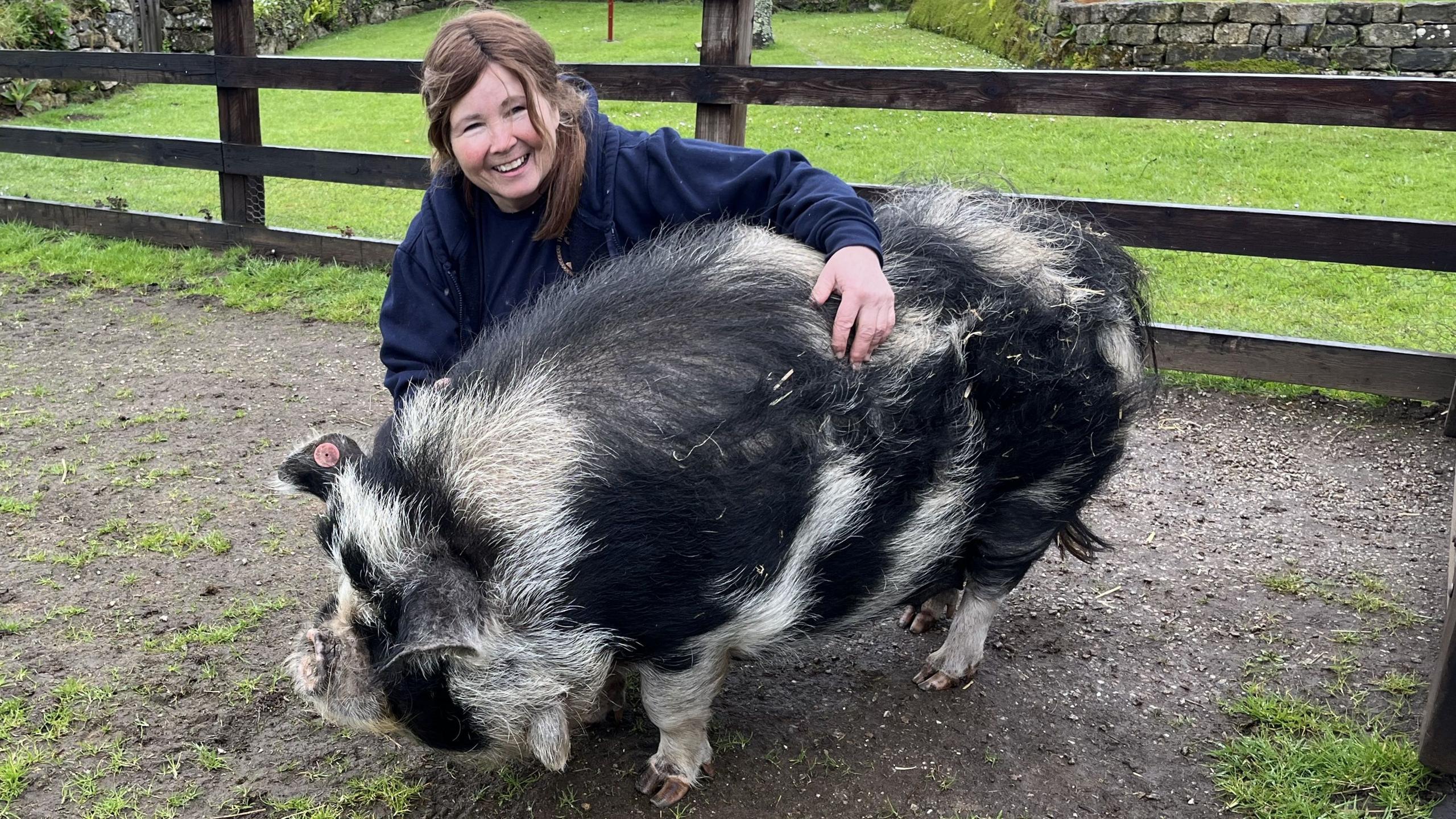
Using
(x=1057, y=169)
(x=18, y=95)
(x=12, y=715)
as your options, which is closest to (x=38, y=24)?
(x=18, y=95)

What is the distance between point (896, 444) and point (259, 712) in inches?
74.2

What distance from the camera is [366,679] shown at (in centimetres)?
208

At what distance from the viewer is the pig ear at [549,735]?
2.10 m

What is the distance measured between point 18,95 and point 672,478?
45.5ft

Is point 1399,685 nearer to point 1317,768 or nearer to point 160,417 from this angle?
point 1317,768

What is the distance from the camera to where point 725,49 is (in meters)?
5.22

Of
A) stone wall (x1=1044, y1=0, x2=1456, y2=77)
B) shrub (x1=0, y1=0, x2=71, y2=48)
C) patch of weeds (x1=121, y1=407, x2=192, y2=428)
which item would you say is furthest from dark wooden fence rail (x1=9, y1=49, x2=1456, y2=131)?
stone wall (x1=1044, y1=0, x2=1456, y2=77)

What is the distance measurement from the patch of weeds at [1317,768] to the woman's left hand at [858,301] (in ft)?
4.70

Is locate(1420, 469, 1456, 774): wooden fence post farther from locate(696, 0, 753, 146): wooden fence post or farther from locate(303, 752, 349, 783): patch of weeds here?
locate(696, 0, 753, 146): wooden fence post

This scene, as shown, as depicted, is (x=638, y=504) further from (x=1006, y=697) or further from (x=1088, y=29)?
(x=1088, y=29)

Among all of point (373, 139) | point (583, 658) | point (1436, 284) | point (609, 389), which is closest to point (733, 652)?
point (583, 658)

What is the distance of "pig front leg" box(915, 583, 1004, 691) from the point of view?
2844 millimetres

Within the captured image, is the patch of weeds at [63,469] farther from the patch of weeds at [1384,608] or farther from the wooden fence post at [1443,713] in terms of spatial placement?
the patch of weeds at [1384,608]

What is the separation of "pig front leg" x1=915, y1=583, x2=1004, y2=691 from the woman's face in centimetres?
158
